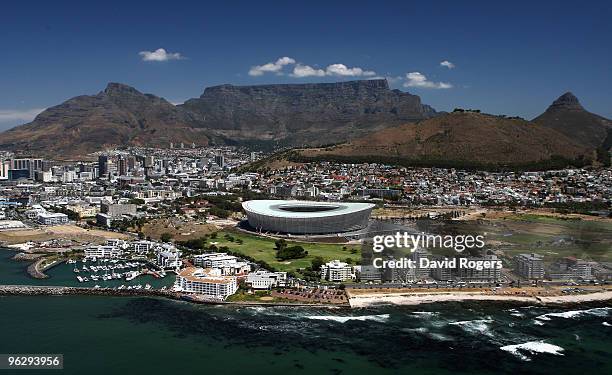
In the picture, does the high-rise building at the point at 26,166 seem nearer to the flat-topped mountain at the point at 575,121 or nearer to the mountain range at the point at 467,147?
the mountain range at the point at 467,147

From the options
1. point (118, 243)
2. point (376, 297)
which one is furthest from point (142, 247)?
point (376, 297)

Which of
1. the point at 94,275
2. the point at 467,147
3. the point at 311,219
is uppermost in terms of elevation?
the point at 467,147

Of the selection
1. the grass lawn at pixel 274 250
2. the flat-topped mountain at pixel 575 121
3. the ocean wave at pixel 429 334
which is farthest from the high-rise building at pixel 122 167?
the flat-topped mountain at pixel 575 121

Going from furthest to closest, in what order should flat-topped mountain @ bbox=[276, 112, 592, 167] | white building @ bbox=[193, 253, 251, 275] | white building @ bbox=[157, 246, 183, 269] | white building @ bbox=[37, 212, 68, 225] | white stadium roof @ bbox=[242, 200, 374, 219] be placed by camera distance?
1. flat-topped mountain @ bbox=[276, 112, 592, 167]
2. white building @ bbox=[37, 212, 68, 225]
3. white stadium roof @ bbox=[242, 200, 374, 219]
4. white building @ bbox=[157, 246, 183, 269]
5. white building @ bbox=[193, 253, 251, 275]

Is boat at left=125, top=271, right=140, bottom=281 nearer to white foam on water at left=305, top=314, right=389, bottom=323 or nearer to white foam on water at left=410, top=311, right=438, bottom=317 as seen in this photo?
white foam on water at left=305, top=314, right=389, bottom=323

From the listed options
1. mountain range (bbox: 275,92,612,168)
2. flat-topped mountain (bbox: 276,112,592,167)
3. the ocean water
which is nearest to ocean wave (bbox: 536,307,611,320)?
the ocean water

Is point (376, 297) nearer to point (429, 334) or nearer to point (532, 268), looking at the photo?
point (429, 334)
